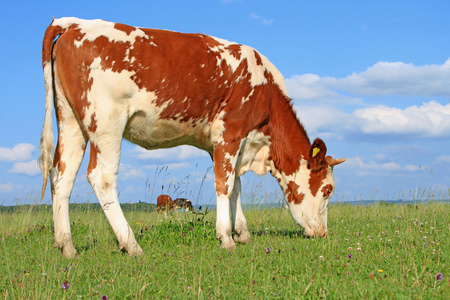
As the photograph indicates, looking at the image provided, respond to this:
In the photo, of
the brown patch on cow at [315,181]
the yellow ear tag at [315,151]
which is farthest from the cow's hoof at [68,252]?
the yellow ear tag at [315,151]

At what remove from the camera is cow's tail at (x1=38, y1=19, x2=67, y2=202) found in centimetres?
675

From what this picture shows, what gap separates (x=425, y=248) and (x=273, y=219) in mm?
5400

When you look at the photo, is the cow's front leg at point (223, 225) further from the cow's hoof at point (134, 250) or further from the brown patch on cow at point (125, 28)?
the brown patch on cow at point (125, 28)

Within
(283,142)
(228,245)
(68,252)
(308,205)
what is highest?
(283,142)

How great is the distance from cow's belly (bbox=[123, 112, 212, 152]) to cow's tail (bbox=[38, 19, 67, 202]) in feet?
3.83

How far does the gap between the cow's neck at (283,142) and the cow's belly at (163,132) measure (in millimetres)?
1253

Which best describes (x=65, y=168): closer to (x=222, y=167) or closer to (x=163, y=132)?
(x=163, y=132)

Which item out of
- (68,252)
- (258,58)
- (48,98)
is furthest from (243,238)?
(48,98)

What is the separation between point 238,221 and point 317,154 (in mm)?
1862

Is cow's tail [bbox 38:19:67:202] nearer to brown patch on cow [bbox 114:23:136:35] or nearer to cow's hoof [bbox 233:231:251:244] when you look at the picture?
brown patch on cow [bbox 114:23:136:35]

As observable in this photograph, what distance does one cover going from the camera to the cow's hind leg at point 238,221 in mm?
7738

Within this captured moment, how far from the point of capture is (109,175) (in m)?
6.45

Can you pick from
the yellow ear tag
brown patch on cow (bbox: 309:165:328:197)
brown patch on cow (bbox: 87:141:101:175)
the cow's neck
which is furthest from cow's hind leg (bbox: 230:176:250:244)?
brown patch on cow (bbox: 87:141:101:175)

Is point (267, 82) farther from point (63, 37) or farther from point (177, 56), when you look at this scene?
point (63, 37)
